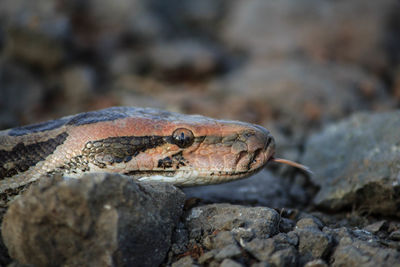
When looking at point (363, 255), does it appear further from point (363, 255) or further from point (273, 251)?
point (273, 251)

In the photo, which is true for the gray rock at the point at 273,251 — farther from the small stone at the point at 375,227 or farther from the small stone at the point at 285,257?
the small stone at the point at 375,227

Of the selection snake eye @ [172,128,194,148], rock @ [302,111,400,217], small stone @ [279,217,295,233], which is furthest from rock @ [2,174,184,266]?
rock @ [302,111,400,217]

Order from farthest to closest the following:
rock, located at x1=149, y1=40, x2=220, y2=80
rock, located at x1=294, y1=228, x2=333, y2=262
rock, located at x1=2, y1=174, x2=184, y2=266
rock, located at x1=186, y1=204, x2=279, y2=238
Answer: rock, located at x1=149, y1=40, x2=220, y2=80 → rock, located at x1=186, y1=204, x2=279, y2=238 → rock, located at x1=294, y1=228, x2=333, y2=262 → rock, located at x1=2, y1=174, x2=184, y2=266

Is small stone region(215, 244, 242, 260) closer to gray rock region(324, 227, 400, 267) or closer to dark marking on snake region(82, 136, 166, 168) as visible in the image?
gray rock region(324, 227, 400, 267)

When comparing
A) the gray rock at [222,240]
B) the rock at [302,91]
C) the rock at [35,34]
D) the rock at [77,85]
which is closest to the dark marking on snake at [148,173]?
the gray rock at [222,240]

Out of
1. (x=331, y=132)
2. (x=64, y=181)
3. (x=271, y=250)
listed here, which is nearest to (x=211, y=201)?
(x=271, y=250)
